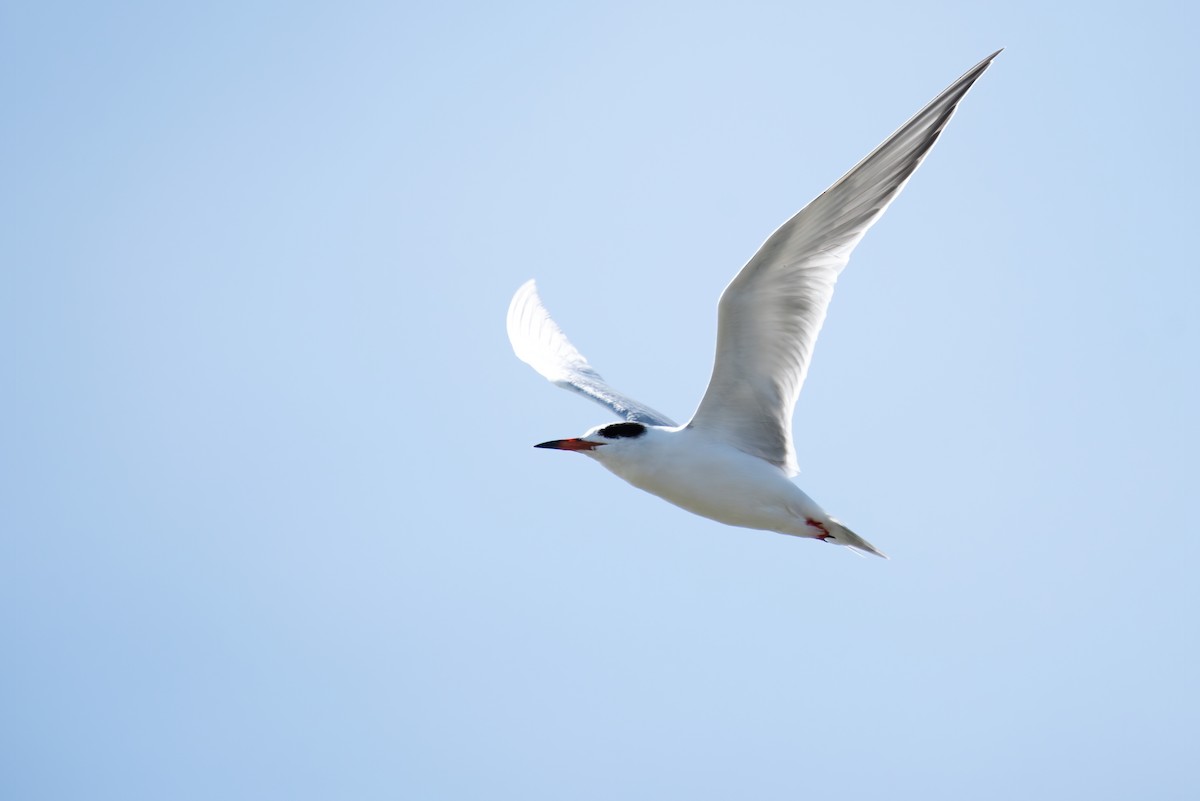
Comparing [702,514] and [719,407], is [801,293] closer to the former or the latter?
[719,407]

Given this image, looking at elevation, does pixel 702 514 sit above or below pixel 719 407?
below

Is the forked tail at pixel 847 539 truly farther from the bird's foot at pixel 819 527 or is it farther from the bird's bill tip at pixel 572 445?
the bird's bill tip at pixel 572 445

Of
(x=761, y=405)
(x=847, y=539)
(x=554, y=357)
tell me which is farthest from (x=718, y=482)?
(x=554, y=357)

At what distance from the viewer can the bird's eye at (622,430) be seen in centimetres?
832

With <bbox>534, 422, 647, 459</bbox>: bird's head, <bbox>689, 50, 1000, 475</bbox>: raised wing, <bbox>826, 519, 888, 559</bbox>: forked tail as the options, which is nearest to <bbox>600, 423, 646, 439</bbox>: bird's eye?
<bbox>534, 422, 647, 459</bbox>: bird's head

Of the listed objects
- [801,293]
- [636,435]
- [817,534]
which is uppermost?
[801,293]

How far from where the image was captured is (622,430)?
8336 mm

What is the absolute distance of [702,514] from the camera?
8.40 meters

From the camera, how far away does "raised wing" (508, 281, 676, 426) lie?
1003 cm

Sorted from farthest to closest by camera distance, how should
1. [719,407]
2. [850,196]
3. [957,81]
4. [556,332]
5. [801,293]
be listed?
[556,332]
[719,407]
[801,293]
[850,196]
[957,81]

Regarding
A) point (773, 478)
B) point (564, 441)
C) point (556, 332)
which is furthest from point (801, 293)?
point (556, 332)

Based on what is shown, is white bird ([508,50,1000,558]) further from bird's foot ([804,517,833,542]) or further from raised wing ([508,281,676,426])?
raised wing ([508,281,676,426])

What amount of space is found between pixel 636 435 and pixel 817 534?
1.31 meters

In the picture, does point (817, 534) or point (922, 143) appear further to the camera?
point (817, 534)
